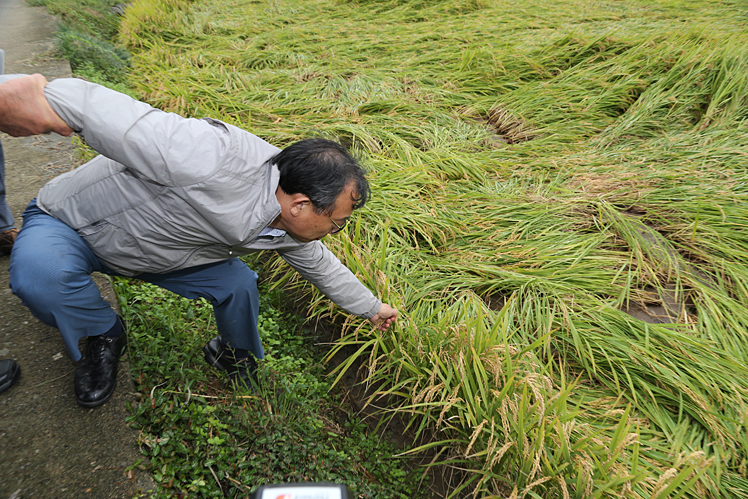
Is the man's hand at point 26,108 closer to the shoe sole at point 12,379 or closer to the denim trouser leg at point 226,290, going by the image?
the denim trouser leg at point 226,290

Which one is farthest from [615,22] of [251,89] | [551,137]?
[251,89]

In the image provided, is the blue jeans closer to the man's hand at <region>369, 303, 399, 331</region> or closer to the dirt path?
the dirt path

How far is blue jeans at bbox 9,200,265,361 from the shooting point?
117 centimetres

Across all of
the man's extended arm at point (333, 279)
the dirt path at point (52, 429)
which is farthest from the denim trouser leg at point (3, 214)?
the man's extended arm at point (333, 279)

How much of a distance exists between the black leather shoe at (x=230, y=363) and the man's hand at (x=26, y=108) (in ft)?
3.11

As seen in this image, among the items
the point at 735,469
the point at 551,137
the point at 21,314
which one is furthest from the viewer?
the point at 551,137

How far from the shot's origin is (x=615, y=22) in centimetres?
449

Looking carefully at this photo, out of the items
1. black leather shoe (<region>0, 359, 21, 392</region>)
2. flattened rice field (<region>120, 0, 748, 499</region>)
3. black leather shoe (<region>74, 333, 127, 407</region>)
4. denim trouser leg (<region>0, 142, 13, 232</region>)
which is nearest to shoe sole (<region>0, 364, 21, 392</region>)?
black leather shoe (<region>0, 359, 21, 392</region>)

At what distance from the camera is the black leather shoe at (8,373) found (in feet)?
4.39

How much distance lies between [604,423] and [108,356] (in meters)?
1.66

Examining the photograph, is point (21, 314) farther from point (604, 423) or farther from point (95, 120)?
point (604, 423)

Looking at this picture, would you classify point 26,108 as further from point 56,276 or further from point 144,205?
point 56,276

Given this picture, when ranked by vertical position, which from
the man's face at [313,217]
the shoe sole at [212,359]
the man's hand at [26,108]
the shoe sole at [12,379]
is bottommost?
the shoe sole at [212,359]

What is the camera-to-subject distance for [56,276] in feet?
3.85
